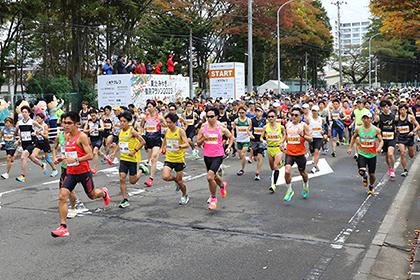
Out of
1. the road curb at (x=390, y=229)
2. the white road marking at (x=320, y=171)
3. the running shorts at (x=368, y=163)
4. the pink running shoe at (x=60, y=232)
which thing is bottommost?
the road curb at (x=390, y=229)

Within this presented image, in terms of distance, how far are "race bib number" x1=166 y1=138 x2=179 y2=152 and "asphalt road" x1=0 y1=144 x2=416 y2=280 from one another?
1001mm

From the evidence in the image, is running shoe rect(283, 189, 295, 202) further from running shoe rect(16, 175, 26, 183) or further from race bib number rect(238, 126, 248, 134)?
running shoe rect(16, 175, 26, 183)

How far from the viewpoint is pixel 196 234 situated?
289 inches

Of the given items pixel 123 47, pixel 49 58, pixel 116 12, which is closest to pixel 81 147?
pixel 116 12

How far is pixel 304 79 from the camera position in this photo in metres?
77.2

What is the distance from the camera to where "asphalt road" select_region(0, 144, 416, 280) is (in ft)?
19.3

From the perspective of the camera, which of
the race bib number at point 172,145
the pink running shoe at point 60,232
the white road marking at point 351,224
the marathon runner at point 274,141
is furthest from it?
the marathon runner at point 274,141

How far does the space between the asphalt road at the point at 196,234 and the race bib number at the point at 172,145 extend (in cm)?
100

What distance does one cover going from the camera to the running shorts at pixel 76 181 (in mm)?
7420

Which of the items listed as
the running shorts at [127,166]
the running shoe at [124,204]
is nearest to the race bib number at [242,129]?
the running shorts at [127,166]

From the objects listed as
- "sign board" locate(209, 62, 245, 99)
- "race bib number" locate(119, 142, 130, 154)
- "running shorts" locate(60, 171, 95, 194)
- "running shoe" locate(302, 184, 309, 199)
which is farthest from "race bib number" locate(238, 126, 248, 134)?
"sign board" locate(209, 62, 245, 99)

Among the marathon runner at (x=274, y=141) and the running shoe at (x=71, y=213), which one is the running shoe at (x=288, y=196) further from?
the running shoe at (x=71, y=213)

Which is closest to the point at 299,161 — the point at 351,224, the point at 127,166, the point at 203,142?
the point at 203,142

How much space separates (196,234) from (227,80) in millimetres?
24156
